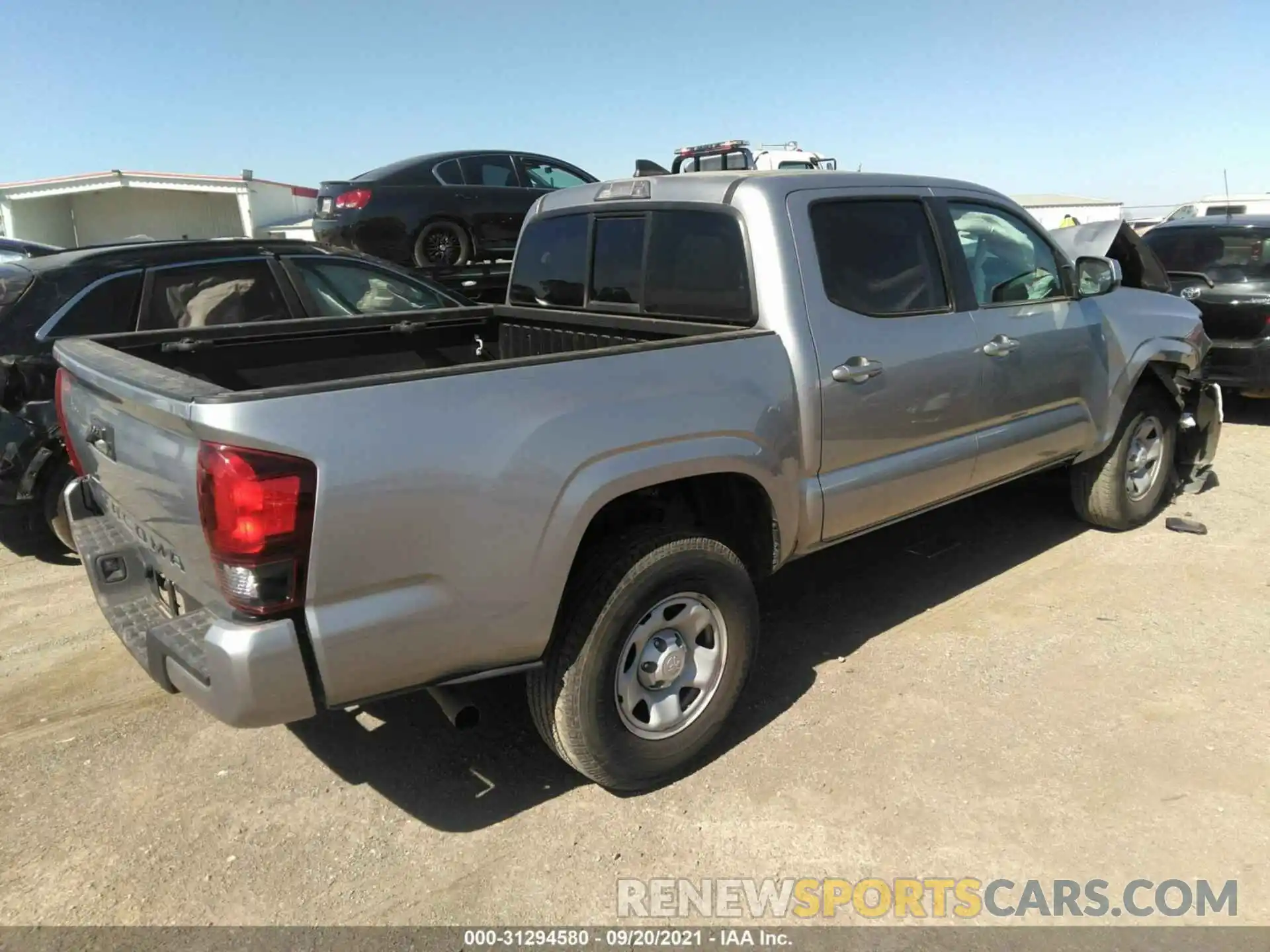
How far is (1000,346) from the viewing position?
4.12m

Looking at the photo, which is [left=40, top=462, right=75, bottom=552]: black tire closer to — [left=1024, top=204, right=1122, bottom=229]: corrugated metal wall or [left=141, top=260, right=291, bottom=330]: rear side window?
[left=141, top=260, right=291, bottom=330]: rear side window

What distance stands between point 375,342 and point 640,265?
4.19 feet

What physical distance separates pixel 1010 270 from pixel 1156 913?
9.71 feet

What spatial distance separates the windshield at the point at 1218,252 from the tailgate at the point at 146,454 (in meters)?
8.29

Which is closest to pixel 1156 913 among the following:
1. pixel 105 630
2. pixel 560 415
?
pixel 560 415

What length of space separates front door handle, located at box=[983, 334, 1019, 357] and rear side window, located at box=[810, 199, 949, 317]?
30 cm

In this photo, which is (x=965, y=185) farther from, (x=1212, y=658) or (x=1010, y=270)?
(x=1212, y=658)

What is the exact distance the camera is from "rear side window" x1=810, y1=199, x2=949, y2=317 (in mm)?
3562

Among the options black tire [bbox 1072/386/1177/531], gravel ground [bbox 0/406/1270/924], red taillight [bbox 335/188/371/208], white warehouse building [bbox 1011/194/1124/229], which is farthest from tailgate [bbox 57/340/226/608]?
white warehouse building [bbox 1011/194/1124/229]

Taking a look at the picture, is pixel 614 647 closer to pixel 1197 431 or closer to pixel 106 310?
pixel 106 310

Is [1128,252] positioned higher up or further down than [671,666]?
higher up

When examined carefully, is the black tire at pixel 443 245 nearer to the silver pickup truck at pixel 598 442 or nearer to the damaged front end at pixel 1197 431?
the silver pickup truck at pixel 598 442

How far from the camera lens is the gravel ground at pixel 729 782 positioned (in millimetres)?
2717
